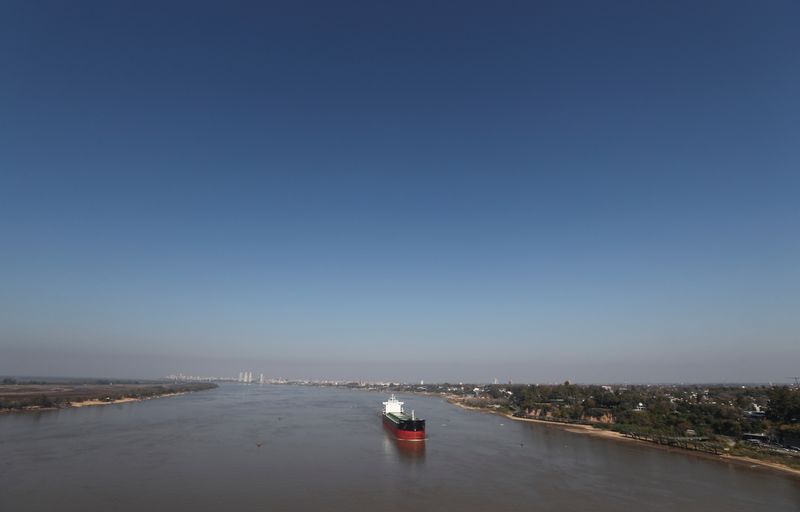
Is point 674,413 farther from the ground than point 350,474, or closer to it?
farther from the ground

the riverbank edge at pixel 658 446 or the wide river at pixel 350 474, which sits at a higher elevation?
the wide river at pixel 350 474

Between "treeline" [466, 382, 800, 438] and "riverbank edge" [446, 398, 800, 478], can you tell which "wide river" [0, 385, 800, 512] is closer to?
"riverbank edge" [446, 398, 800, 478]

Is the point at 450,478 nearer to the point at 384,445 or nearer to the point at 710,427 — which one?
the point at 384,445

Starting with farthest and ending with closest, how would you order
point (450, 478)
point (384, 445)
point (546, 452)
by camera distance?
1. point (384, 445)
2. point (546, 452)
3. point (450, 478)

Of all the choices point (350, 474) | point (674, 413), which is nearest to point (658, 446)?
point (674, 413)

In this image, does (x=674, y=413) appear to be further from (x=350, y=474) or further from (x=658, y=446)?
(x=350, y=474)

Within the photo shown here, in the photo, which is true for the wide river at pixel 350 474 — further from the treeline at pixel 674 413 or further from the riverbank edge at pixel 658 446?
the treeline at pixel 674 413

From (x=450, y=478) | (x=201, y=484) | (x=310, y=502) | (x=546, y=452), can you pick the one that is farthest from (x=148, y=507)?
(x=546, y=452)

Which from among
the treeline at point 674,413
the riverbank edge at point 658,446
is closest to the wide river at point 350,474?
the riverbank edge at point 658,446
